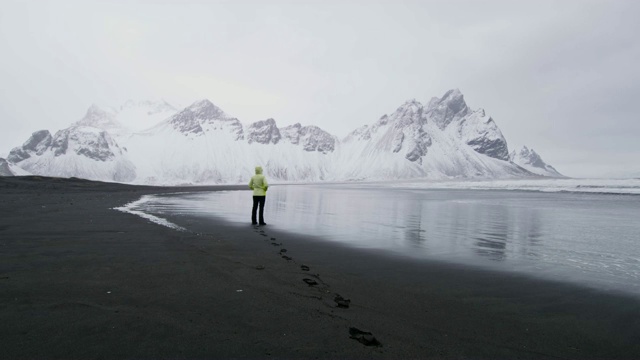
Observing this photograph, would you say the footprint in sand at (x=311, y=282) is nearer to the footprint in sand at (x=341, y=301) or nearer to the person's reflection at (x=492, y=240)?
the footprint in sand at (x=341, y=301)

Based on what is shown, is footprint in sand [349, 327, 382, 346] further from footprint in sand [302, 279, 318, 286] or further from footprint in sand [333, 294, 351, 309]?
footprint in sand [302, 279, 318, 286]

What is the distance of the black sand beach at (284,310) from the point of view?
12.1 ft

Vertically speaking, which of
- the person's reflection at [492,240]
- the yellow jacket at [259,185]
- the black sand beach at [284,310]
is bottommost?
the black sand beach at [284,310]

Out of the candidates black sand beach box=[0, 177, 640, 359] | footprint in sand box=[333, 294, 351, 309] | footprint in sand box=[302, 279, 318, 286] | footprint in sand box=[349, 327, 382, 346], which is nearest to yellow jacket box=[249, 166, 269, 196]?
black sand beach box=[0, 177, 640, 359]

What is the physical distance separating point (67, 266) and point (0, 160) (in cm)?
20198

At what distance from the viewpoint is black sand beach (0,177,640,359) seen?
12.1 feet

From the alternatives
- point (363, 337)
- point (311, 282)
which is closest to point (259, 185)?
point (311, 282)

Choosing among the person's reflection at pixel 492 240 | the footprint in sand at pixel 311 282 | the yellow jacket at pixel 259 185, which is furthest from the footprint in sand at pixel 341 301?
the yellow jacket at pixel 259 185

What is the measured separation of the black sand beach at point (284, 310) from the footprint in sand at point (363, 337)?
0.05ft

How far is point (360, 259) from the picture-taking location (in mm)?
8328

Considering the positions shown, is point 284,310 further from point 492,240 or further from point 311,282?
point 492,240

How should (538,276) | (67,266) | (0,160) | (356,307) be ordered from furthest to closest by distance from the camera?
(0,160), (538,276), (67,266), (356,307)

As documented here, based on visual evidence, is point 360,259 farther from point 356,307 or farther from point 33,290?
point 33,290

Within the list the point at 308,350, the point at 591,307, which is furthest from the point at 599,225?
the point at 308,350
